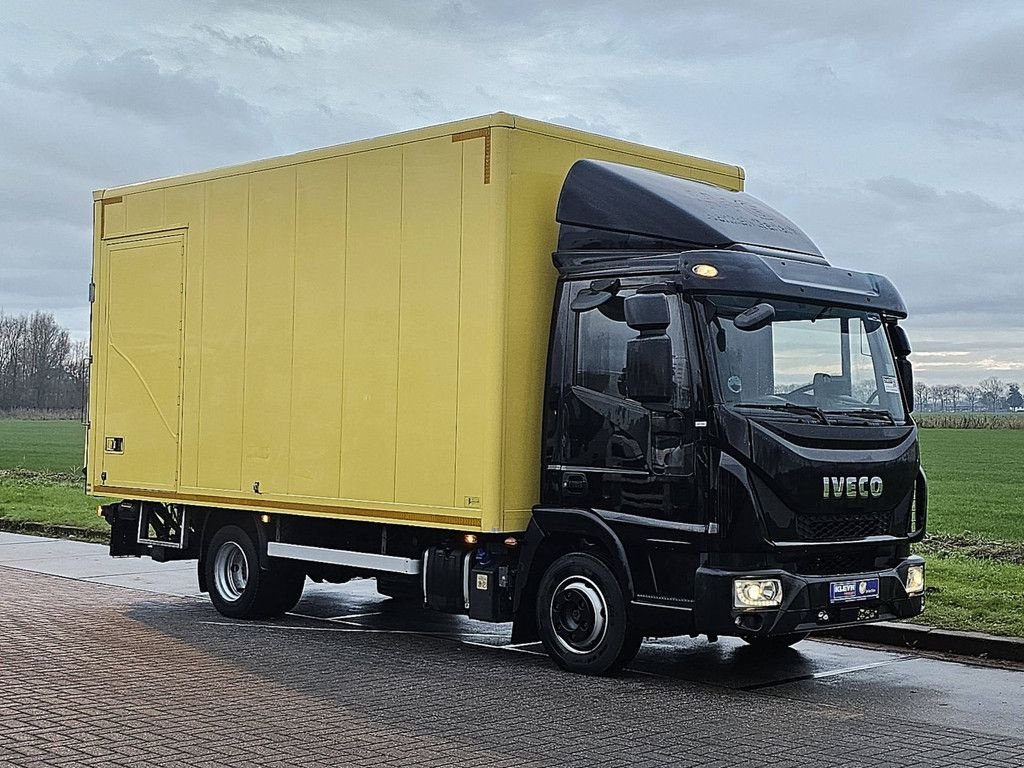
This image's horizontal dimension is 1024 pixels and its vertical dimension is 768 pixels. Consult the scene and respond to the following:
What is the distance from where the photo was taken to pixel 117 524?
43.5 feet

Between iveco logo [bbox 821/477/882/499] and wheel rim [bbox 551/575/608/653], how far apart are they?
1.68 m

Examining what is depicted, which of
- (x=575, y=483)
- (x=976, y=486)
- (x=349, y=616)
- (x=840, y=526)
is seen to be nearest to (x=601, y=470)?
(x=575, y=483)

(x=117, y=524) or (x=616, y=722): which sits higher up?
(x=117, y=524)

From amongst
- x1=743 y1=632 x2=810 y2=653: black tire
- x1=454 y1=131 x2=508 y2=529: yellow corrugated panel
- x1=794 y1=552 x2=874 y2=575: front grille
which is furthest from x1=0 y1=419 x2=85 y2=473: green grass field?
x1=794 y1=552 x2=874 y2=575: front grille

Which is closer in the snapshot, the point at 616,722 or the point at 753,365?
the point at 616,722

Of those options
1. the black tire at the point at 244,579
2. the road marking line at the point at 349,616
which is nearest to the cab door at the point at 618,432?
the black tire at the point at 244,579

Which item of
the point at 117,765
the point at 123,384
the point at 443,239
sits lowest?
the point at 117,765

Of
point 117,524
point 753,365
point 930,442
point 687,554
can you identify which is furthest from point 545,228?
point 930,442

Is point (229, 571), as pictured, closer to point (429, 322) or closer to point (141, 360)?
point (141, 360)

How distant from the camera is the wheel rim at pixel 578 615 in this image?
9.41 meters

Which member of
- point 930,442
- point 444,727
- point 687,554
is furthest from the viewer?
point 930,442

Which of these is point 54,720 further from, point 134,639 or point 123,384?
point 123,384

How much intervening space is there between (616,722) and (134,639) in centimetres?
463

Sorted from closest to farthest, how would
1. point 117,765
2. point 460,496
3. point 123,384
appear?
point 117,765
point 460,496
point 123,384
